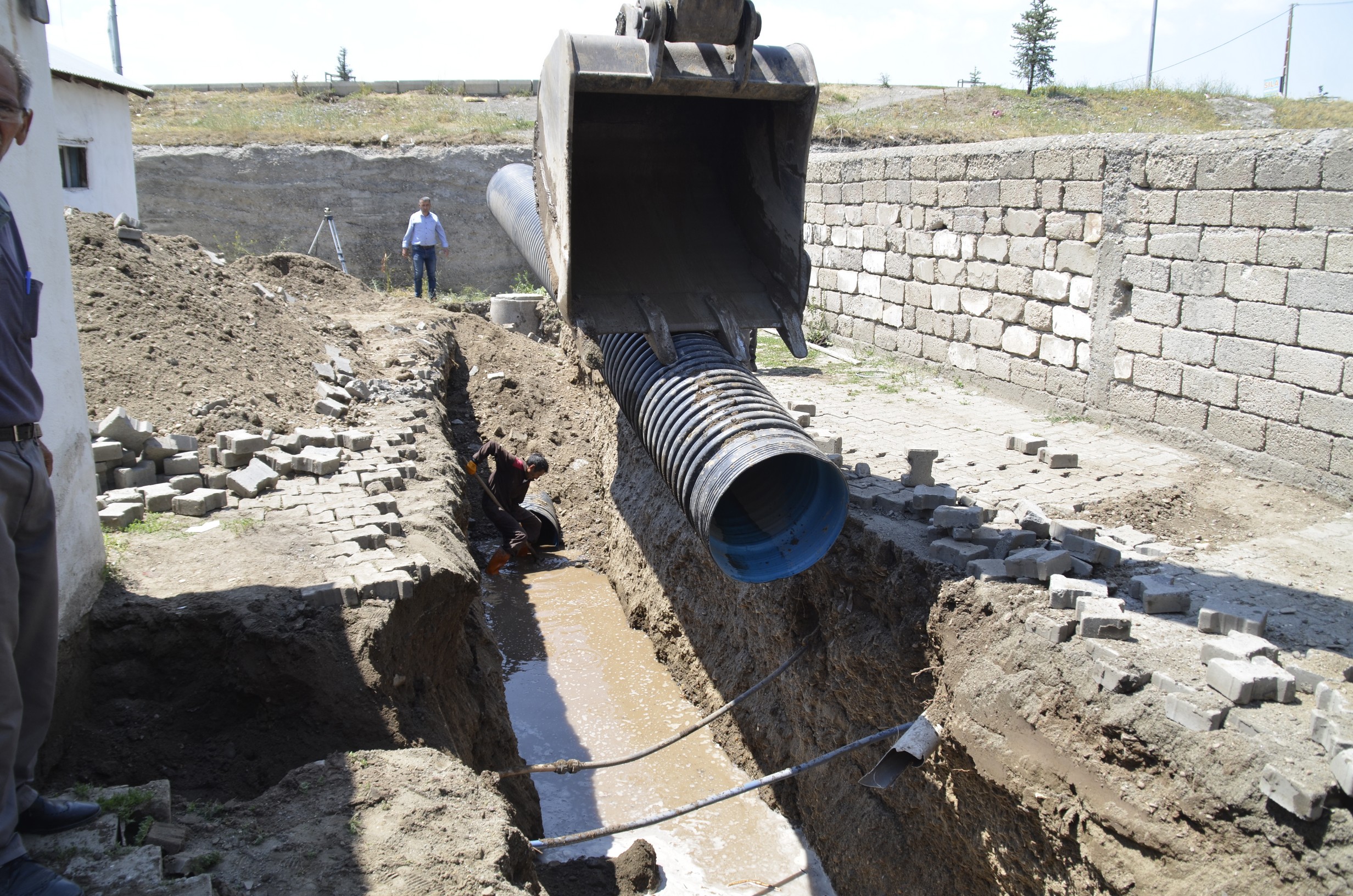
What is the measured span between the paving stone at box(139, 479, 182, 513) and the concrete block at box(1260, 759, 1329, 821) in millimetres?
4704

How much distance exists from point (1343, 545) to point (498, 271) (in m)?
14.6

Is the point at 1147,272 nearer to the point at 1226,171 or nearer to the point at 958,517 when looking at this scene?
the point at 1226,171

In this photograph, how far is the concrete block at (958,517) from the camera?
13.6ft

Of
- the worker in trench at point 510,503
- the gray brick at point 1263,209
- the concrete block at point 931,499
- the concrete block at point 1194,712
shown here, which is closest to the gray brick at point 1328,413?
the gray brick at point 1263,209

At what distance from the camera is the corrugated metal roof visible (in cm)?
1317

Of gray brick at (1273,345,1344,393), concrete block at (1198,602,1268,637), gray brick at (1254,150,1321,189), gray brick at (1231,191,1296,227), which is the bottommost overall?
concrete block at (1198,602,1268,637)

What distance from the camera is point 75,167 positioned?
13477 millimetres

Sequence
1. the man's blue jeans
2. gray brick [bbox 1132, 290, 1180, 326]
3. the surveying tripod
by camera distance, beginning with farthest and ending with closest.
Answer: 1. the surveying tripod
2. the man's blue jeans
3. gray brick [bbox 1132, 290, 1180, 326]

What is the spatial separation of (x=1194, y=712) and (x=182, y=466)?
4.80 metres

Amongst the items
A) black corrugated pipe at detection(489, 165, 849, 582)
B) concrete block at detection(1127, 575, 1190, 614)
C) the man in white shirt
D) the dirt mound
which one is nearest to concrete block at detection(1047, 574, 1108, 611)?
concrete block at detection(1127, 575, 1190, 614)

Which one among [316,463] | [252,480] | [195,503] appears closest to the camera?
[195,503]

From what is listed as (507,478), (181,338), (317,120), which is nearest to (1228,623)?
(507,478)

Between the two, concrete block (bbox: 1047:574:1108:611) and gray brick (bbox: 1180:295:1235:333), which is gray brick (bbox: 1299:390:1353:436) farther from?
concrete block (bbox: 1047:574:1108:611)

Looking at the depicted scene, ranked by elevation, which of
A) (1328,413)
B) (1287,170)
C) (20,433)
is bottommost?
(1328,413)
